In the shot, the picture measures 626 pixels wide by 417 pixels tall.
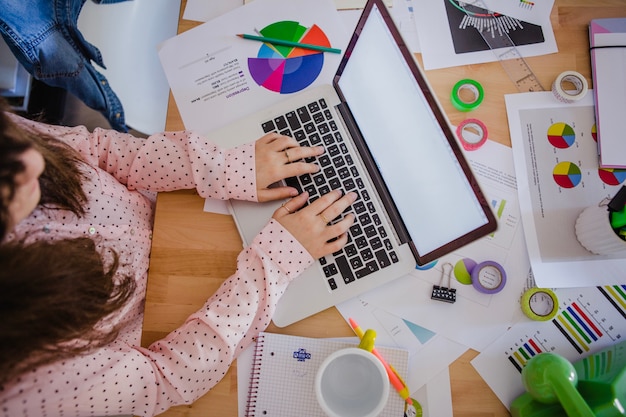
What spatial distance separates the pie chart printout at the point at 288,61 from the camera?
91 centimetres

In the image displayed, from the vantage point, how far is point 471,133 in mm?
883

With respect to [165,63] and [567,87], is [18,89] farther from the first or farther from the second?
[567,87]

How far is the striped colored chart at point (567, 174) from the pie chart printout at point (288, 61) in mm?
468

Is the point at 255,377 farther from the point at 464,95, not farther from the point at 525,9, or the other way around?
the point at 525,9

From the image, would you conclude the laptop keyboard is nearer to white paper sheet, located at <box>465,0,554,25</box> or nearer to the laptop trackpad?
the laptop trackpad

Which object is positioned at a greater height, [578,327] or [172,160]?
[172,160]

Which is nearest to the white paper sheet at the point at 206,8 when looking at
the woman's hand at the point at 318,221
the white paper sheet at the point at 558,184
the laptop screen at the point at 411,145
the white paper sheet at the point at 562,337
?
the laptop screen at the point at 411,145

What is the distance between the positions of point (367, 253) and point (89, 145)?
1.68 ft

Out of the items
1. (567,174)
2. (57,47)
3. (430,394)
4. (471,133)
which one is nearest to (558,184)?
(567,174)

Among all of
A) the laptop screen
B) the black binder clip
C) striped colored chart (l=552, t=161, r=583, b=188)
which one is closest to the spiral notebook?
the black binder clip

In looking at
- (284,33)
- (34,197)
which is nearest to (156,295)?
(34,197)

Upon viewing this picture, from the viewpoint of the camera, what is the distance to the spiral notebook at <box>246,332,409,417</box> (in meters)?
0.78

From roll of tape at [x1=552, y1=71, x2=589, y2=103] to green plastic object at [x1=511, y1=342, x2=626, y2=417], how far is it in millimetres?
428

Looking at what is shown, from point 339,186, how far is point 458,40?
37cm
